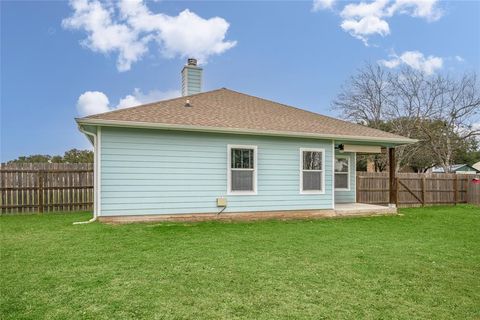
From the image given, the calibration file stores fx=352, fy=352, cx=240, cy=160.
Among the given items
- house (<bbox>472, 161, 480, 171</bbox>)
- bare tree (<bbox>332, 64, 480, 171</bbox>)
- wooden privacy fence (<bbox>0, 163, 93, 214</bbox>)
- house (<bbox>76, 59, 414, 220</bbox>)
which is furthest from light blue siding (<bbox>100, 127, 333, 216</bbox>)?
house (<bbox>472, 161, 480, 171</bbox>)

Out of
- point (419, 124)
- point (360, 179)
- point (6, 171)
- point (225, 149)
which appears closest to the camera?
point (225, 149)

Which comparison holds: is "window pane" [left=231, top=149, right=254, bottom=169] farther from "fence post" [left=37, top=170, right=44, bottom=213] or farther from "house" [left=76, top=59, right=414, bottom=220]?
"fence post" [left=37, top=170, right=44, bottom=213]

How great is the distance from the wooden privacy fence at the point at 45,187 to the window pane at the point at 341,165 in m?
8.72

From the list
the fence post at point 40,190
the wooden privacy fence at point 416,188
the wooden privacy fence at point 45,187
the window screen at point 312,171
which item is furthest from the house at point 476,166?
the fence post at point 40,190

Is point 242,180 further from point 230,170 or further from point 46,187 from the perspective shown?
point 46,187

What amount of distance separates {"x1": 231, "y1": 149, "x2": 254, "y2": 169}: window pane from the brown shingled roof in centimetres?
67

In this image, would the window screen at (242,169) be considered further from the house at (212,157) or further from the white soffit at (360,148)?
the white soffit at (360,148)

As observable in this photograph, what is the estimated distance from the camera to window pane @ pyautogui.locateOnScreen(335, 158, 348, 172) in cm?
1305

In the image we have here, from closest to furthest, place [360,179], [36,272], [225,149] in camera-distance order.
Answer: [36,272], [225,149], [360,179]

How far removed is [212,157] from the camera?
952cm

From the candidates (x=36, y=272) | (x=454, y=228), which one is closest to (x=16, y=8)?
(x=36, y=272)

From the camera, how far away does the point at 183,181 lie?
9242 millimetres

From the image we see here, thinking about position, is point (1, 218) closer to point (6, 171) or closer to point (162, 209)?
point (6, 171)

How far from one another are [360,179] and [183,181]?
826 centimetres
